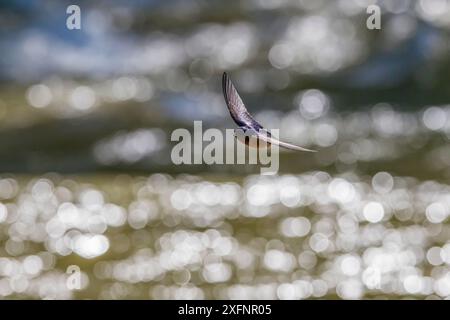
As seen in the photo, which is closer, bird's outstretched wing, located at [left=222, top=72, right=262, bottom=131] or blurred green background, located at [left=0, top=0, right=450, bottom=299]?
bird's outstretched wing, located at [left=222, top=72, right=262, bottom=131]

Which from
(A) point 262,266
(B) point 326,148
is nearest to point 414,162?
(B) point 326,148

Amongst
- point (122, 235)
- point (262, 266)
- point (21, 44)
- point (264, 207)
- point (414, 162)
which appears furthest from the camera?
point (21, 44)

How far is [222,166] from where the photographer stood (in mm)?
5195

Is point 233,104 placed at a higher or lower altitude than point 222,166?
lower

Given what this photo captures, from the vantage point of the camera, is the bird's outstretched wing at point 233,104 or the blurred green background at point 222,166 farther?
the blurred green background at point 222,166

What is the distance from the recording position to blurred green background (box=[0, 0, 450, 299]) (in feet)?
13.1

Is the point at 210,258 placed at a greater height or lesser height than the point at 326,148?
lesser

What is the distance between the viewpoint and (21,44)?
6488 mm

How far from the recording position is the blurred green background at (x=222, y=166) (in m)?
3.98

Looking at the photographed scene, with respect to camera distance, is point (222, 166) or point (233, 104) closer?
point (233, 104)
